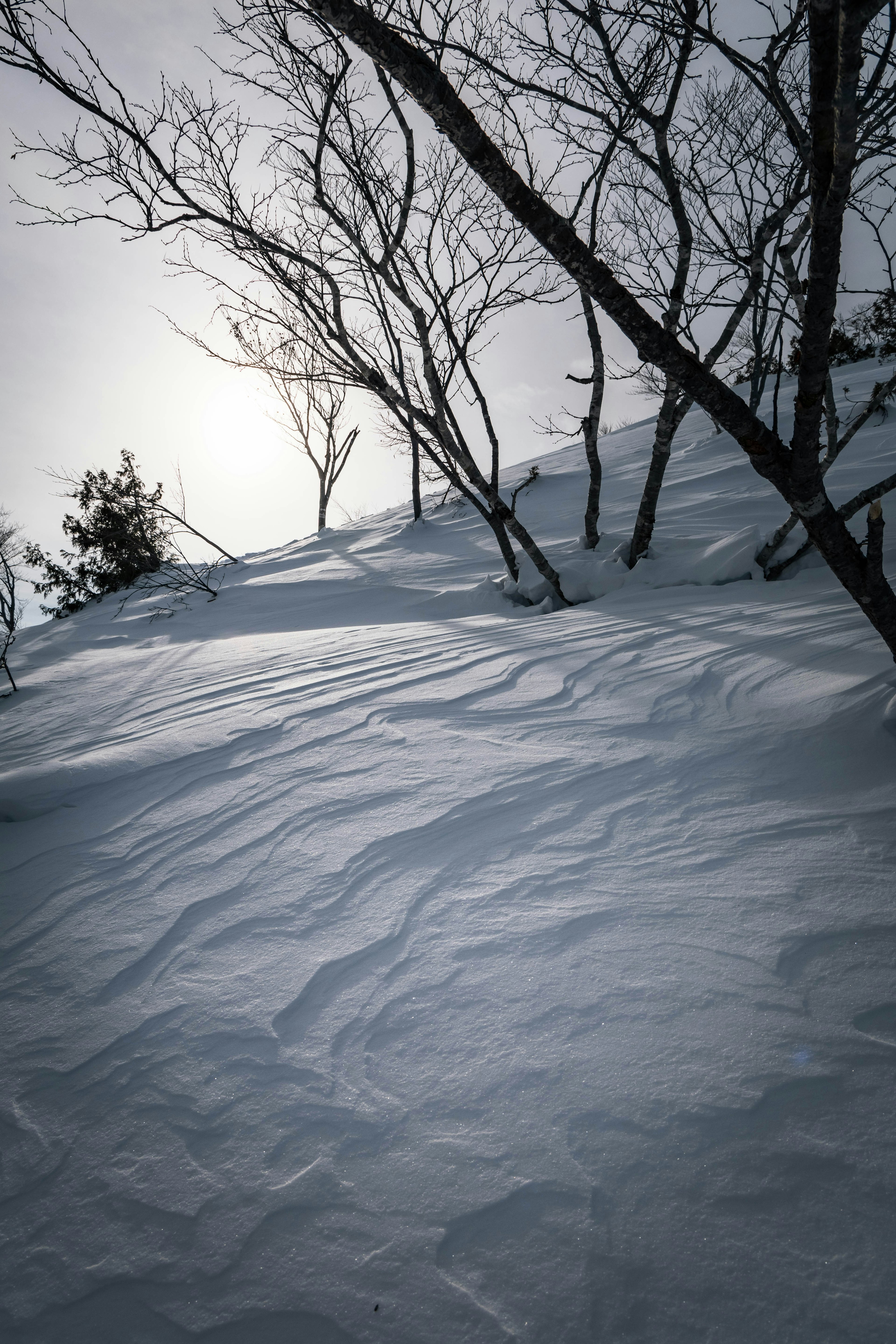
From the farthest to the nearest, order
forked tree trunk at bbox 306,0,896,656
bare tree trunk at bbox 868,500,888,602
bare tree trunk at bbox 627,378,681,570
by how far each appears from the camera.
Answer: bare tree trunk at bbox 627,378,681,570, bare tree trunk at bbox 868,500,888,602, forked tree trunk at bbox 306,0,896,656

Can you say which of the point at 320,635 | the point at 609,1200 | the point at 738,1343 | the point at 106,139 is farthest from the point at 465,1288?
the point at 106,139

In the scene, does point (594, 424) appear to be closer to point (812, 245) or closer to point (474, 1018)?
point (812, 245)

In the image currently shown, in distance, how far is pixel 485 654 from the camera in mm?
3445

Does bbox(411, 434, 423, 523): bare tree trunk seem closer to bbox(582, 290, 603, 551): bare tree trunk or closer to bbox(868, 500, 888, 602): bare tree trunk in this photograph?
bbox(582, 290, 603, 551): bare tree trunk

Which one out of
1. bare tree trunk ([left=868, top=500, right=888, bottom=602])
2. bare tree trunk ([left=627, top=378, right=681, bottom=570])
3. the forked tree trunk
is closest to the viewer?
the forked tree trunk

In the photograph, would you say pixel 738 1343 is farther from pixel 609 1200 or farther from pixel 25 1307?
pixel 25 1307

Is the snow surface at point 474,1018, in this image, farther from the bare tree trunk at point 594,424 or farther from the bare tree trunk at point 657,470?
the bare tree trunk at point 594,424

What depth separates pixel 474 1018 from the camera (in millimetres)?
1244

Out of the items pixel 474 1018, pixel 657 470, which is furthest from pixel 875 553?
pixel 657 470

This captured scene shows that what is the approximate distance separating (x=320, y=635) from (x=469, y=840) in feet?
11.1

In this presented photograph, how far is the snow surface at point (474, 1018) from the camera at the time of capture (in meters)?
0.87

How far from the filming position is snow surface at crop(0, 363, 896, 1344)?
0.87m

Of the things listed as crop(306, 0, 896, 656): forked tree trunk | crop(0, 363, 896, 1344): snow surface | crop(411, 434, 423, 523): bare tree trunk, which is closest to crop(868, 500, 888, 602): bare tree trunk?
crop(306, 0, 896, 656): forked tree trunk

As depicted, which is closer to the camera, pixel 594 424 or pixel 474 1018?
pixel 474 1018
